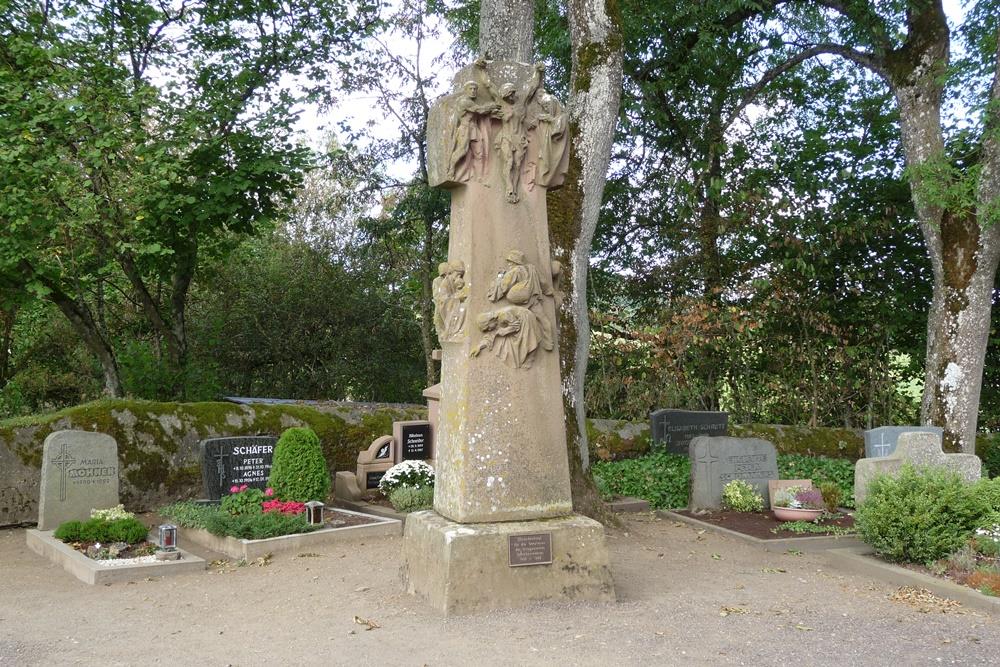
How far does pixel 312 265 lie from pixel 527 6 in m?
11.9

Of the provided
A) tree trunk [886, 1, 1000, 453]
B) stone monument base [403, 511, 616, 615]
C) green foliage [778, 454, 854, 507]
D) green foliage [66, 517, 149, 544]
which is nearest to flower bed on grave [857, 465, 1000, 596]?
stone monument base [403, 511, 616, 615]

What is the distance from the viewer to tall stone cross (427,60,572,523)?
238 inches

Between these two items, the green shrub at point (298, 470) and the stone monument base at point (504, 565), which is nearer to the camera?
the stone monument base at point (504, 565)

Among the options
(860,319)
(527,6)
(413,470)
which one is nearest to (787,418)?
(860,319)

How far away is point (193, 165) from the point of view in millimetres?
14750

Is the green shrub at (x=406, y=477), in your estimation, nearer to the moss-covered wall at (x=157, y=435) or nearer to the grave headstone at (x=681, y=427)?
the moss-covered wall at (x=157, y=435)

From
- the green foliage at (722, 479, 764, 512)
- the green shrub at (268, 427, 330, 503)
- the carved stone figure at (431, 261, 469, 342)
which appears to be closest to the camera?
the carved stone figure at (431, 261, 469, 342)

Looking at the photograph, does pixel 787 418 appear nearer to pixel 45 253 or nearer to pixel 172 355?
pixel 172 355

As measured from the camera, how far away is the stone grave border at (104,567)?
298 inches

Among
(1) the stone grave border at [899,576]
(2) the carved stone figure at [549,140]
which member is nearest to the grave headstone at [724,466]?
(1) the stone grave border at [899,576]

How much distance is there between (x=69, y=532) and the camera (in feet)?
28.7

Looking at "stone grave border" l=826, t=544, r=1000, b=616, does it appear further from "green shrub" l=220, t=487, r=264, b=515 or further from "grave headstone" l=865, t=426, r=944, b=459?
"green shrub" l=220, t=487, r=264, b=515

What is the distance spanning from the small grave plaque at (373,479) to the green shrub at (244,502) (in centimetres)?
244

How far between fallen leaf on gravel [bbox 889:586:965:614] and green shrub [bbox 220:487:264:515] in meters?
6.72
